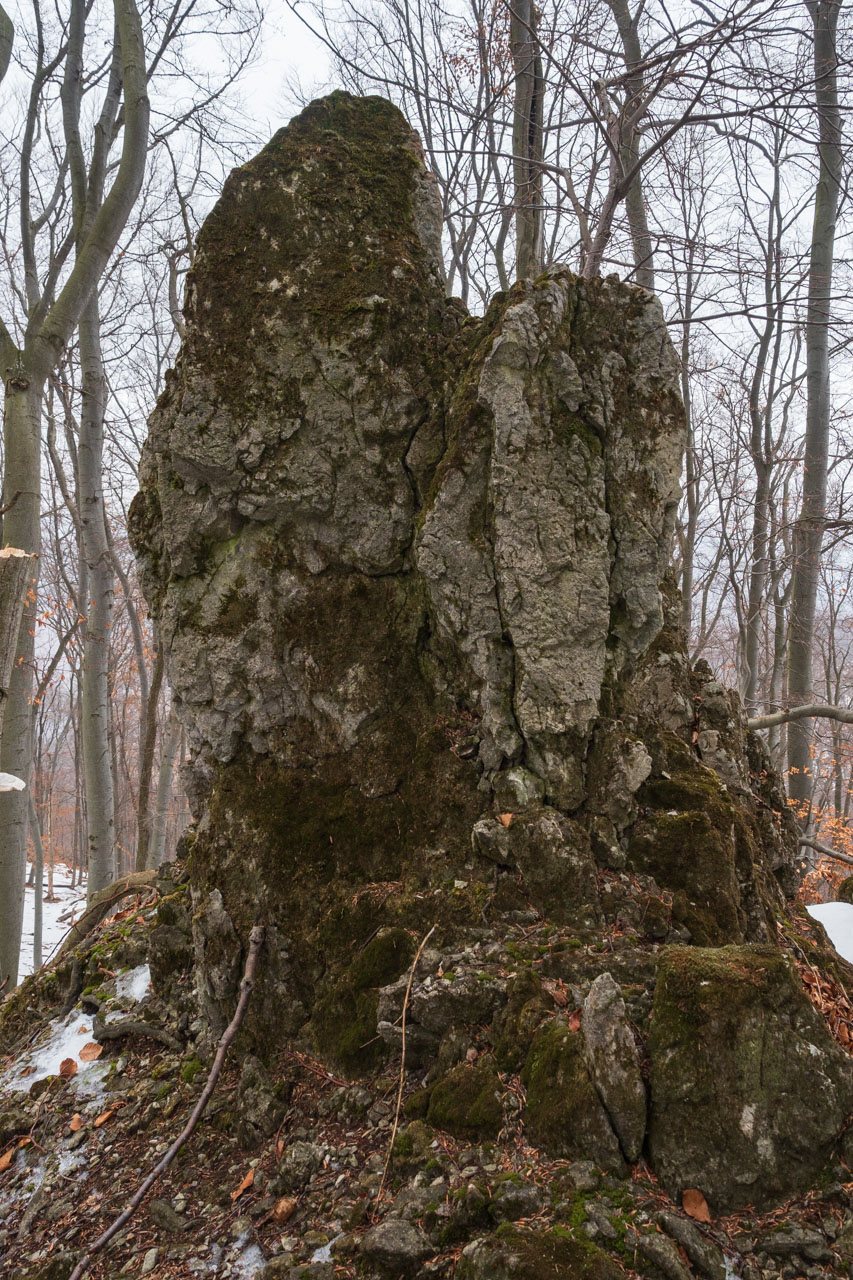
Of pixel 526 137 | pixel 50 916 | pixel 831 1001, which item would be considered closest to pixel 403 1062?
Answer: pixel 831 1001

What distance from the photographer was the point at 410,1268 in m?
1.90

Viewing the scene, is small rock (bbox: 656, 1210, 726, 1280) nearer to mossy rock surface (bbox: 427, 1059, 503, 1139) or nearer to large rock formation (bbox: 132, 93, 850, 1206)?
mossy rock surface (bbox: 427, 1059, 503, 1139)

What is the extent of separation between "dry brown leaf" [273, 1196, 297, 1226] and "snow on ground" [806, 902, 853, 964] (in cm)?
308

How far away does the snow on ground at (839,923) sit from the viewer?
394cm

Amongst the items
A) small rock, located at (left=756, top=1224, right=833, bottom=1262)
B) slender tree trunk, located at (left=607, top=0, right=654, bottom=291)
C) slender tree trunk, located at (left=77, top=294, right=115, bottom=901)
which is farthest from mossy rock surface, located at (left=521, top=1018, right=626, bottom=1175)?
slender tree trunk, located at (left=77, top=294, right=115, bottom=901)

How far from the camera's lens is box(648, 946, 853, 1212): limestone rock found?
1.96 m

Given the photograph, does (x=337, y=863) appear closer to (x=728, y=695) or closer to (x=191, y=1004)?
(x=191, y=1004)

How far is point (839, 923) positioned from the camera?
4.27 m

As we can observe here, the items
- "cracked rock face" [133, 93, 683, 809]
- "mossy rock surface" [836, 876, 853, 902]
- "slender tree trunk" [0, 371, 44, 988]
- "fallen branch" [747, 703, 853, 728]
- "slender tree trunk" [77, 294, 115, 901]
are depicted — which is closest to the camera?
"cracked rock face" [133, 93, 683, 809]

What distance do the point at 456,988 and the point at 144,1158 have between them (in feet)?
4.72

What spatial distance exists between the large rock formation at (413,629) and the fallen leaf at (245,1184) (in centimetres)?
45

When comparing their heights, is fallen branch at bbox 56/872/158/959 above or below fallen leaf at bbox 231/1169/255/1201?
above

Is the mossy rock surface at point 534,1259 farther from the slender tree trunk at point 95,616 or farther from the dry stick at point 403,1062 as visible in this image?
the slender tree trunk at point 95,616

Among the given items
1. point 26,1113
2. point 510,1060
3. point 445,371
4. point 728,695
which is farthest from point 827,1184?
point 445,371
